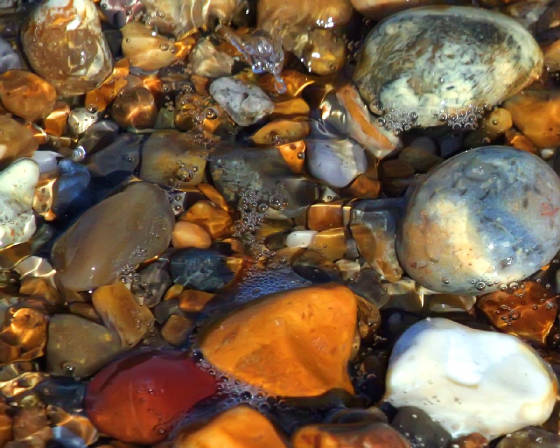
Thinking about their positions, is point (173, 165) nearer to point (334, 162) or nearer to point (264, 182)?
point (264, 182)

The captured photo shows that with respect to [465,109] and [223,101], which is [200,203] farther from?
[465,109]

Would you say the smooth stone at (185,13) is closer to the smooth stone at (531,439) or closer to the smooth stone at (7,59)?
the smooth stone at (7,59)

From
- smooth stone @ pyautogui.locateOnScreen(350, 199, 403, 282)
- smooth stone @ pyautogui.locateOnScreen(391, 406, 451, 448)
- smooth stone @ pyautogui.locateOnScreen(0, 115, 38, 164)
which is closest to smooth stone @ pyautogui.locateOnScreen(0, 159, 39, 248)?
smooth stone @ pyautogui.locateOnScreen(0, 115, 38, 164)

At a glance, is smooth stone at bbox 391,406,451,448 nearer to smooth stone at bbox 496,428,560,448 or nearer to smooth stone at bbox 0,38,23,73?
smooth stone at bbox 496,428,560,448

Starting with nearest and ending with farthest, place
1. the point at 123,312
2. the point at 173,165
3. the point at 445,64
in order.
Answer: the point at 123,312, the point at 445,64, the point at 173,165

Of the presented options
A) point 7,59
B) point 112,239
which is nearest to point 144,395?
point 112,239

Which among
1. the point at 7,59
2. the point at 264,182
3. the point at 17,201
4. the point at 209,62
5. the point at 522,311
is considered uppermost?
the point at 7,59

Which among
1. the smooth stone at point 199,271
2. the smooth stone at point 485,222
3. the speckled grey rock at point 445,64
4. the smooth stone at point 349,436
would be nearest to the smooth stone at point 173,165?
the smooth stone at point 199,271
